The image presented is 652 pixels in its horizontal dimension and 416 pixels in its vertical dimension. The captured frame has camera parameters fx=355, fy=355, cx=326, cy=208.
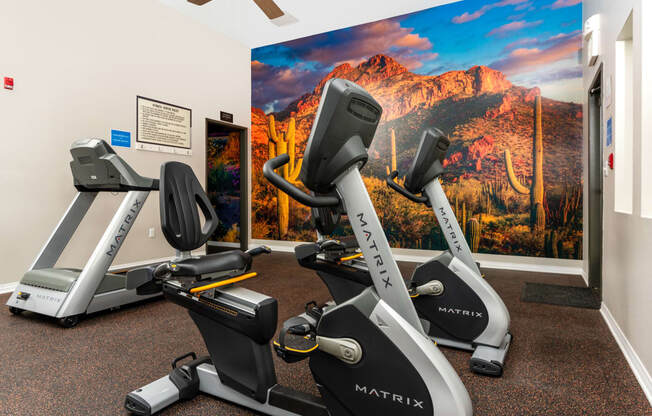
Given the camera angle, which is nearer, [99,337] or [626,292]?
[626,292]

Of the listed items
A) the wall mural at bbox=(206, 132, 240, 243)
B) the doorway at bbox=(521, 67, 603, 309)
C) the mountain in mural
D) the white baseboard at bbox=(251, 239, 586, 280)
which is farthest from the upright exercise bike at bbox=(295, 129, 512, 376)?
the wall mural at bbox=(206, 132, 240, 243)

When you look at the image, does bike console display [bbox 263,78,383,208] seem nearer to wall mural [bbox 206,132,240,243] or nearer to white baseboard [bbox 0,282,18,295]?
white baseboard [bbox 0,282,18,295]

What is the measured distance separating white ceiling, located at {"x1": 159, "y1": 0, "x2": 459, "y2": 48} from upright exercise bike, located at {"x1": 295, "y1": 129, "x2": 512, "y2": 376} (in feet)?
12.8

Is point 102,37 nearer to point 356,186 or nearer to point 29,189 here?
point 29,189

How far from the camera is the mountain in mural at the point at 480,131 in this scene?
464cm

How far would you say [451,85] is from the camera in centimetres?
525

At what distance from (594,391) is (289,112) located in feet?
18.9

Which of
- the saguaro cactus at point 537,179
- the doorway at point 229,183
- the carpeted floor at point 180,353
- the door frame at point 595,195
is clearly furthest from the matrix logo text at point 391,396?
the doorway at point 229,183

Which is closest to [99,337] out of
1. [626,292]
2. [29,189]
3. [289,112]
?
[29,189]

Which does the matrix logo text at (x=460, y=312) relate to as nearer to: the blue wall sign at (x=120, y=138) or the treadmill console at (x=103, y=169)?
the treadmill console at (x=103, y=169)

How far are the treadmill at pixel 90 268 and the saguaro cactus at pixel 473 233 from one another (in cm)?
410

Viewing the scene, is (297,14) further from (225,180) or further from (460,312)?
(460,312)

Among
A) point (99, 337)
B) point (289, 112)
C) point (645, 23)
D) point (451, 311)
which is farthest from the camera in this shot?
point (289, 112)

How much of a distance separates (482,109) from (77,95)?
519 cm
